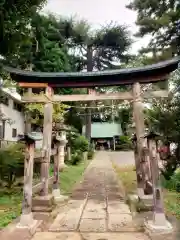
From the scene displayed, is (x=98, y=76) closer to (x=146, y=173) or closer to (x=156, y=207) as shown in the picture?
(x=146, y=173)

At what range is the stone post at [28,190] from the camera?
638 centimetres

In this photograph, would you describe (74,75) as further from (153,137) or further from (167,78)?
(153,137)

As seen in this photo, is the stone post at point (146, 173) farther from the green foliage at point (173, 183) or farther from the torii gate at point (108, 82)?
the green foliage at point (173, 183)

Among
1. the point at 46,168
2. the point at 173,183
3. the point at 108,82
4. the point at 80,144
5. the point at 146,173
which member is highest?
the point at 108,82

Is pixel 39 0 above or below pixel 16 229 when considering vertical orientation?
above

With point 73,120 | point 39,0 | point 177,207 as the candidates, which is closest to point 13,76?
point 39,0

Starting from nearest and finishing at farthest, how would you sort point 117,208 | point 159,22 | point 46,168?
1. point 117,208
2. point 46,168
3. point 159,22

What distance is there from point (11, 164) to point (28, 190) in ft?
11.8

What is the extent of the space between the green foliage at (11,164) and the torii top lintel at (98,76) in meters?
2.83

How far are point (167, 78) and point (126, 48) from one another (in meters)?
25.6

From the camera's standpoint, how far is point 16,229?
6.09 meters

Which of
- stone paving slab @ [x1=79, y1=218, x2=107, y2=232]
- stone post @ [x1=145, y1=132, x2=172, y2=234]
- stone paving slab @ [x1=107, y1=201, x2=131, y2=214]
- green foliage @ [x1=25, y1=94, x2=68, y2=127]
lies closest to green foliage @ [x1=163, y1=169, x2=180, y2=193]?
stone paving slab @ [x1=107, y1=201, x2=131, y2=214]

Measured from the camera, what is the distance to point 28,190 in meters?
6.68

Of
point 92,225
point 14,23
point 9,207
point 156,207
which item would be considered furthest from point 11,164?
point 156,207
